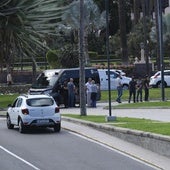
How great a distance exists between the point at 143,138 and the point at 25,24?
924 inches

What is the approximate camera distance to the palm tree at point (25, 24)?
130 ft

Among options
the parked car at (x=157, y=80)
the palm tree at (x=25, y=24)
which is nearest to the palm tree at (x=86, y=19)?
the parked car at (x=157, y=80)

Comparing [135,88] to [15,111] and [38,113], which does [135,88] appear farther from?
[38,113]

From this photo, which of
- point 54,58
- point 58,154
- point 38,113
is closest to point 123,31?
point 54,58

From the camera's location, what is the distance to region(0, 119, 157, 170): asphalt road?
14936 mm

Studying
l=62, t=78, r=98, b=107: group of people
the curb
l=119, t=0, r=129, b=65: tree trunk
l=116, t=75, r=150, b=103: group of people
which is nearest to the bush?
l=119, t=0, r=129, b=65: tree trunk

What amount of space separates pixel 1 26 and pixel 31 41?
216 centimetres

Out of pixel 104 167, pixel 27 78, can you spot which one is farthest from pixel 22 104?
pixel 27 78

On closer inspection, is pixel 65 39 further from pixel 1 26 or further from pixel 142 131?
pixel 142 131

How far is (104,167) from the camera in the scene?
14734 mm

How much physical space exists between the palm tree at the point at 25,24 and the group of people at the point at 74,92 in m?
3.45

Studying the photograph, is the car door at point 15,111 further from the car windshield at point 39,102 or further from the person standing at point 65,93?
the person standing at point 65,93

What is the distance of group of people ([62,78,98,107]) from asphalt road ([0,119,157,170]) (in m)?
13.9

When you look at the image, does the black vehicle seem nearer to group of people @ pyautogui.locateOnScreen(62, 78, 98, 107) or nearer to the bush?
group of people @ pyautogui.locateOnScreen(62, 78, 98, 107)
